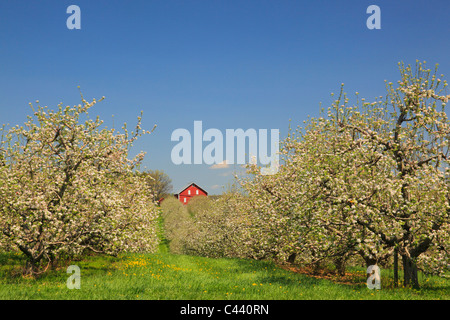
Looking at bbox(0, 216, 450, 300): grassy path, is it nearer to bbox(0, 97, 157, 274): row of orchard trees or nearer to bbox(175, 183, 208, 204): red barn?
bbox(0, 97, 157, 274): row of orchard trees

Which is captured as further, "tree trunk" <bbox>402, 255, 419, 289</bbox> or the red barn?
the red barn

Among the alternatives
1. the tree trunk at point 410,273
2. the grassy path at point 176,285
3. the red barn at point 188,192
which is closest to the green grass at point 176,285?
the grassy path at point 176,285

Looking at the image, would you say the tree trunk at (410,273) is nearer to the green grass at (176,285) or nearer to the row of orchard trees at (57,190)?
the green grass at (176,285)

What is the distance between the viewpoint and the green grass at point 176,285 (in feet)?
46.1

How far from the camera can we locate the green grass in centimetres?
1405

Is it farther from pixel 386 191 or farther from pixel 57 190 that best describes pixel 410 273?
pixel 57 190

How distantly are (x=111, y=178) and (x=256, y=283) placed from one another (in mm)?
9799

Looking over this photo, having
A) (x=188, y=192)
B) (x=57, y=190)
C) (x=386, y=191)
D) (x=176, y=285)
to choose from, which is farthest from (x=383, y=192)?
(x=188, y=192)

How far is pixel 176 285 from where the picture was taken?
1638cm

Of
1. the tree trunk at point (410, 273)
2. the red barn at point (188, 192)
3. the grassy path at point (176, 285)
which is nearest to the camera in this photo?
the grassy path at point (176, 285)

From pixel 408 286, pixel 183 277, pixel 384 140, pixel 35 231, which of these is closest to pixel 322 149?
pixel 384 140

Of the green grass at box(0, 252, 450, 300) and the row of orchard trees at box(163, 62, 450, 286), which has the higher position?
the row of orchard trees at box(163, 62, 450, 286)

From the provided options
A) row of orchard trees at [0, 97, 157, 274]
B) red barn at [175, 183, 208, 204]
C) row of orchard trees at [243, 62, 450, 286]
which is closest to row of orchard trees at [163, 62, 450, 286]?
row of orchard trees at [243, 62, 450, 286]
